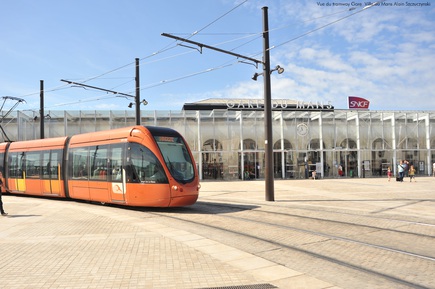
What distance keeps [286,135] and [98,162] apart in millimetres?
24401

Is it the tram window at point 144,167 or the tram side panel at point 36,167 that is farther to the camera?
the tram side panel at point 36,167

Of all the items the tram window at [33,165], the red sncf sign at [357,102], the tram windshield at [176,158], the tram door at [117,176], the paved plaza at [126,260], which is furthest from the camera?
the red sncf sign at [357,102]

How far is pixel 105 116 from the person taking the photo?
35.1 meters

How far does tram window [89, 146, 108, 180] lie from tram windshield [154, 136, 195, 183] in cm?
293

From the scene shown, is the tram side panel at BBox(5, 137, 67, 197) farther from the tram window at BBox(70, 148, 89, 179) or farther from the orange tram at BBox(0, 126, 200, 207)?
the tram window at BBox(70, 148, 89, 179)

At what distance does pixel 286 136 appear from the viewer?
120 ft

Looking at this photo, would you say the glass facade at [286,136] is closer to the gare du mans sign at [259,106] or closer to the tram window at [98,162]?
the gare du mans sign at [259,106]

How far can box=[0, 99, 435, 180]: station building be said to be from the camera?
34812mm

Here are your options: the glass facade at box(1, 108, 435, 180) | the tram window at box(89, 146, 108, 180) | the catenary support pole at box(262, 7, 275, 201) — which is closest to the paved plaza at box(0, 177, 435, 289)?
the tram window at box(89, 146, 108, 180)

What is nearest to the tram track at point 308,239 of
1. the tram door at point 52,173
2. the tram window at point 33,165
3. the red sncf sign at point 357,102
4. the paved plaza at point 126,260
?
the paved plaza at point 126,260

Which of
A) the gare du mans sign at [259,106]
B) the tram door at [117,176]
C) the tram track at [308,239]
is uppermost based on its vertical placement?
the gare du mans sign at [259,106]

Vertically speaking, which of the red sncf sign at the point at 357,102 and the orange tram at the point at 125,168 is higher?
the red sncf sign at the point at 357,102

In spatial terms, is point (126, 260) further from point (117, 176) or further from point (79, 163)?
point (79, 163)

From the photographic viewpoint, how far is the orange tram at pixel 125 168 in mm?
12992
